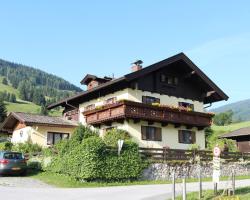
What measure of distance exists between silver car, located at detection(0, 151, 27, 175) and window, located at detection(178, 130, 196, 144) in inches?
557

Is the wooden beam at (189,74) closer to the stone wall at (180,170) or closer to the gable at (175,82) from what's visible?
the gable at (175,82)

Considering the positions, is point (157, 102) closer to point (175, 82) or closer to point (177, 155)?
point (175, 82)

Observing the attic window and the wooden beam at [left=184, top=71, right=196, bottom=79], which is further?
the wooden beam at [left=184, top=71, right=196, bottom=79]

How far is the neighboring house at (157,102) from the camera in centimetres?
3147

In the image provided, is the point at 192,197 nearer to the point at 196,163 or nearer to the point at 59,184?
the point at 59,184

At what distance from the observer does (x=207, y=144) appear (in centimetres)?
3962

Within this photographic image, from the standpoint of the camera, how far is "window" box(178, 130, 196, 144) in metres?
35.2

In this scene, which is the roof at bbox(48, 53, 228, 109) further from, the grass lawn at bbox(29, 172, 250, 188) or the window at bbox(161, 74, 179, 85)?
the grass lawn at bbox(29, 172, 250, 188)

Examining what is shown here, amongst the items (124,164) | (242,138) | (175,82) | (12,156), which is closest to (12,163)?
(12,156)

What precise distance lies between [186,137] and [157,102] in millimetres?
4146

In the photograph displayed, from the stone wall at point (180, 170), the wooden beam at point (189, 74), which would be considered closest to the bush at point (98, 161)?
the stone wall at point (180, 170)

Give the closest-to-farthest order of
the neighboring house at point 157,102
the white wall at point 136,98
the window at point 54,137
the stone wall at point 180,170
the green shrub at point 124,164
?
the green shrub at point 124,164, the stone wall at point 180,170, the neighboring house at point 157,102, the white wall at point 136,98, the window at point 54,137

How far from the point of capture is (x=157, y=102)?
113 ft

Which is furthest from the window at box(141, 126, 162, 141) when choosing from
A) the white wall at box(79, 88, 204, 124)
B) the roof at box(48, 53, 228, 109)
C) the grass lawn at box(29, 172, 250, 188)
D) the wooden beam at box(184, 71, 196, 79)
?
the grass lawn at box(29, 172, 250, 188)
